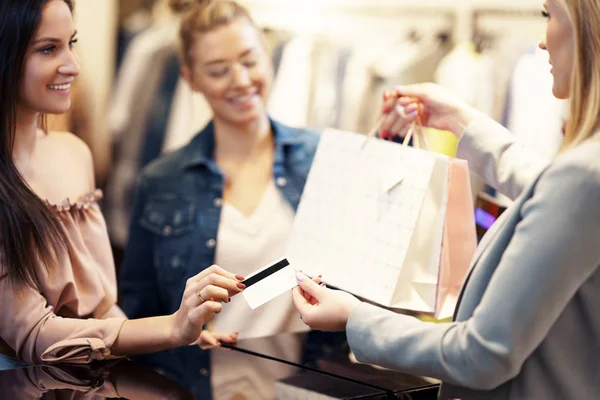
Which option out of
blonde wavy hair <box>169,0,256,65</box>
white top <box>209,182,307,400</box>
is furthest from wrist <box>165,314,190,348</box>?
blonde wavy hair <box>169,0,256,65</box>

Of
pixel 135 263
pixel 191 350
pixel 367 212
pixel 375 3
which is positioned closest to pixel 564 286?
pixel 367 212

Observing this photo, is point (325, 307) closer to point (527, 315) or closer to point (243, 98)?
point (527, 315)

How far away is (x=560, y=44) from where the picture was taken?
4.42 feet

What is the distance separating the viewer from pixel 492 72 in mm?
3793

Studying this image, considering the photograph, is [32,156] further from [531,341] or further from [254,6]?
[254,6]

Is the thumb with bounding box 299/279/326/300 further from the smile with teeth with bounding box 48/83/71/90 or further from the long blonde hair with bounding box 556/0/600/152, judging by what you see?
the smile with teeth with bounding box 48/83/71/90

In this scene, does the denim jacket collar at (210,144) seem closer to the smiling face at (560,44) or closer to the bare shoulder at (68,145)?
the bare shoulder at (68,145)

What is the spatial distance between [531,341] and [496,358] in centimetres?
6

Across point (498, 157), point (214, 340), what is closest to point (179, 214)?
point (214, 340)

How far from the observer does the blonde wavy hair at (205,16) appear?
2980 millimetres

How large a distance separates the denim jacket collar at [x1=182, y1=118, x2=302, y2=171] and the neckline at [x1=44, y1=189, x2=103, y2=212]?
903 millimetres

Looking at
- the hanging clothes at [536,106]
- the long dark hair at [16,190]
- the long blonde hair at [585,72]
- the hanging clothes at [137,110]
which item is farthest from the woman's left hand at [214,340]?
the hanging clothes at [137,110]

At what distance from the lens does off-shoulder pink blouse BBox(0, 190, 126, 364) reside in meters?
1.71

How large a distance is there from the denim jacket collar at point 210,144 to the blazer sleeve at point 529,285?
5.69 feet
